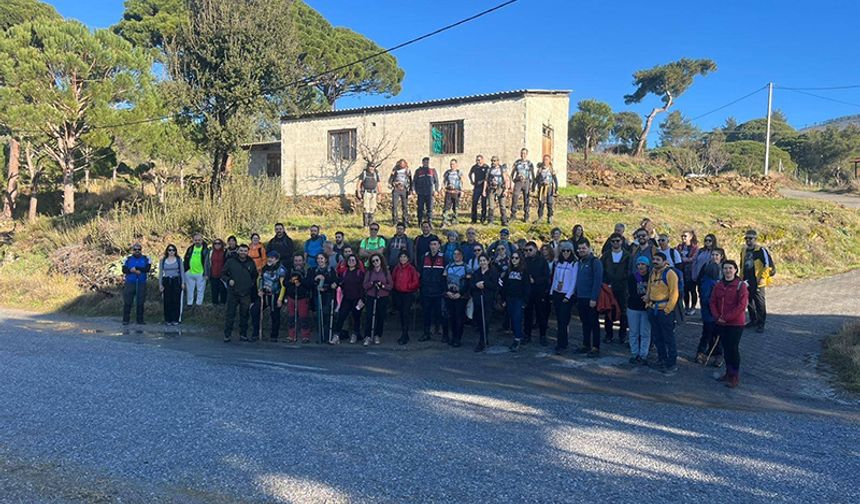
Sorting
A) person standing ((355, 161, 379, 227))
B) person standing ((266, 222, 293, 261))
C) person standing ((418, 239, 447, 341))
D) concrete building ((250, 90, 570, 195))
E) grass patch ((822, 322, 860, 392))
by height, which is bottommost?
grass patch ((822, 322, 860, 392))

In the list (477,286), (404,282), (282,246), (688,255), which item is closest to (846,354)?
(688,255)

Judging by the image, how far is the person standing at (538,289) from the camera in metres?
9.21

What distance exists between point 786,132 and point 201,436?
70638 millimetres

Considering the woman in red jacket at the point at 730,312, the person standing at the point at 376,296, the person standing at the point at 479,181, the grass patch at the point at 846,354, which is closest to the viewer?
the woman in red jacket at the point at 730,312

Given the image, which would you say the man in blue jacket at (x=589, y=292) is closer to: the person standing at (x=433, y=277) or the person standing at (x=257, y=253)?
the person standing at (x=433, y=277)

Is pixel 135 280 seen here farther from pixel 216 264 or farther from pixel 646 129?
pixel 646 129

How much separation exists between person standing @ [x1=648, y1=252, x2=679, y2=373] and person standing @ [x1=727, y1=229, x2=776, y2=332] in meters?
2.52

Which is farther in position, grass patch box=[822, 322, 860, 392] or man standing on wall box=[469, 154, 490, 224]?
man standing on wall box=[469, 154, 490, 224]

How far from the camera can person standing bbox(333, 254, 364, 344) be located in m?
9.86

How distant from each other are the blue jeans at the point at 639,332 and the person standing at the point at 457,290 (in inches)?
103

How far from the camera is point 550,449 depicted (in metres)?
4.87

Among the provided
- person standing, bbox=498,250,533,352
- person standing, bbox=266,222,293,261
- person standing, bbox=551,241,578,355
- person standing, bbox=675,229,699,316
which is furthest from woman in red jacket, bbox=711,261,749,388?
person standing, bbox=266,222,293,261

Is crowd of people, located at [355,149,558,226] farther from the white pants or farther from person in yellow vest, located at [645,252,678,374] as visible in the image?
person in yellow vest, located at [645,252,678,374]

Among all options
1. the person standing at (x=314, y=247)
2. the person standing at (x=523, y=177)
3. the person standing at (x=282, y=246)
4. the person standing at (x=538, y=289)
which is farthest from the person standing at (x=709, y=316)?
the person standing at (x=282, y=246)
